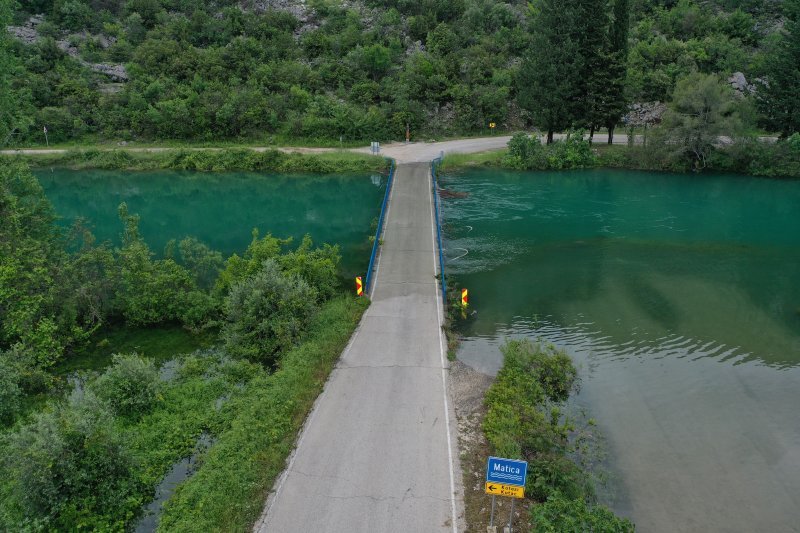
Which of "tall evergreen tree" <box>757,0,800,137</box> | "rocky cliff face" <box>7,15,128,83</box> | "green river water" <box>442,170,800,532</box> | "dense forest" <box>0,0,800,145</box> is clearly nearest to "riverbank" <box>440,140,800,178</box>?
"tall evergreen tree" <box>757,0,800,137</box>

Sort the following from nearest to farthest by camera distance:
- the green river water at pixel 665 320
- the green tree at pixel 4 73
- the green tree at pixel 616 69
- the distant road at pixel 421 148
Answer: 1. the green river water at pixel 665 320
2. the green tree at pixel 4 73
3. the green tree at pixel 616 69
4. the distant road at pixel 421 148

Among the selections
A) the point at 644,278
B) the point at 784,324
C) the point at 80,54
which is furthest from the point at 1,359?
the point at 80,54

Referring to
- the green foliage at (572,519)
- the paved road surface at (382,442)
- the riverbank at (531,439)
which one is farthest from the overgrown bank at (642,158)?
the green foliage at (572,519)

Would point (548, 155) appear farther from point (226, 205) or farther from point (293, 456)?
point (293, 456)

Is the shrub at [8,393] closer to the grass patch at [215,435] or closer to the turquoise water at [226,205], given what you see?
the grass patch at [215,435]

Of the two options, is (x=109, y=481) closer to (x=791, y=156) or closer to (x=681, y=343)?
(x=681, y=343)

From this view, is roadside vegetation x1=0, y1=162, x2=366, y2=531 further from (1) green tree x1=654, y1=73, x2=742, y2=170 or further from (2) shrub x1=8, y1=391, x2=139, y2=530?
(1) green tree x1=654, y1=73, x2=742, y2=170
